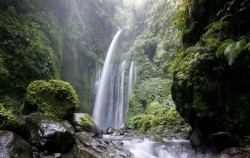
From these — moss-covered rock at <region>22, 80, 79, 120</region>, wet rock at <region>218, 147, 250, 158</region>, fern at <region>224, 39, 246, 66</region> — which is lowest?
wet rock at <region>218, 147, 250, 158</region>

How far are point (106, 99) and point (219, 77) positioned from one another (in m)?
12.9

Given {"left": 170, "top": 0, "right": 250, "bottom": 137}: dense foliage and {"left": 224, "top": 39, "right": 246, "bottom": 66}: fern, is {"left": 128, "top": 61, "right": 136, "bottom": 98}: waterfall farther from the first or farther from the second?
{"left": 224, "top": 39, "right": 246, "bottom": 66}: fern

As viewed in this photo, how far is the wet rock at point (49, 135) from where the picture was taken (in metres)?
4.92

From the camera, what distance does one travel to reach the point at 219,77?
5777 millimetres

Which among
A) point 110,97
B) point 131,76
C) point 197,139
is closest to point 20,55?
point 197,139

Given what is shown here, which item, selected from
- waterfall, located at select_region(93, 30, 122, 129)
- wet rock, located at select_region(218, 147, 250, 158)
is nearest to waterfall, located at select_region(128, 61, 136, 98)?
waterfall, located at select_region(93, 30, 122, 129)

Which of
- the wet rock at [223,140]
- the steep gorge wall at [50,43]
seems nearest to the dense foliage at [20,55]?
the steep gorge wall at [50,43]

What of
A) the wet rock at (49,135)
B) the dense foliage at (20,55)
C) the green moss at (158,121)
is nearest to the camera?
the wet rock at (49,135)

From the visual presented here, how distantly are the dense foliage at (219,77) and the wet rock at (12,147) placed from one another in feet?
13.9

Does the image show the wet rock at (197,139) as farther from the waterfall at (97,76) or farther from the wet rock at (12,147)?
the waterfall at (97,76)

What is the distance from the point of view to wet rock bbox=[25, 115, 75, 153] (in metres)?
4.92

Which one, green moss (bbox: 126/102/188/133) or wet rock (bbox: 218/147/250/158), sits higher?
green moss (bbox: 126/102/188/133)

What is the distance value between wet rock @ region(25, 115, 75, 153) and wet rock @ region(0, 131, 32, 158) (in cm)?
53

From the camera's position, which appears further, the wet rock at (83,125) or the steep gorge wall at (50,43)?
the steep gorge wall at (50,43)
